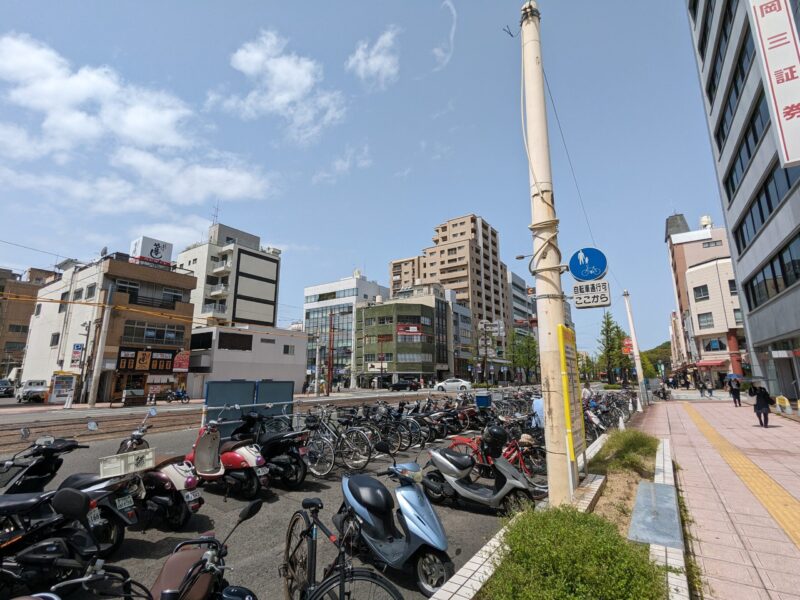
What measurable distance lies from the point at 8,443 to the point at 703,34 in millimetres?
39367

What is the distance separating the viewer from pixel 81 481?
13.6 ft

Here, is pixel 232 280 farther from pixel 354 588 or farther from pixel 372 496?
pixel 354 588

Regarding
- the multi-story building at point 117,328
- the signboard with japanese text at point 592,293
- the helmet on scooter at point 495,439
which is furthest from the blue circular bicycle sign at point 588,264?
the multi-story building at point 117,328

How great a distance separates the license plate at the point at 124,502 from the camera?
4.25m

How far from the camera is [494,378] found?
78.4 metres

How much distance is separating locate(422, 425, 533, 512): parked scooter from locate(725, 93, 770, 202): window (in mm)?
17075

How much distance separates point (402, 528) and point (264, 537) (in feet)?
7.06

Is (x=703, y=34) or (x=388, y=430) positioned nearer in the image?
(x=388, y=430)

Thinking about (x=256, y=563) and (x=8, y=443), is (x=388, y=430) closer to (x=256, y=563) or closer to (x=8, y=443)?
(x=256, y=563)

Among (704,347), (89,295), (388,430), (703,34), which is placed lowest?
(388,430)

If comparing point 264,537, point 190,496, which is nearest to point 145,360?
point 190,496

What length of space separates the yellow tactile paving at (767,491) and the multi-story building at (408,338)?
49.7 m

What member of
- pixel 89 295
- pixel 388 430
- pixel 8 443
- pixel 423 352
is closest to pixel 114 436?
pixel 8 443

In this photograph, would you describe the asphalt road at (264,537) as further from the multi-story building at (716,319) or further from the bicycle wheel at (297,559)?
the multi-story building at (716,319)
